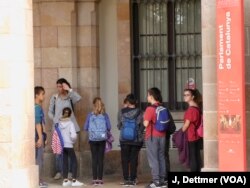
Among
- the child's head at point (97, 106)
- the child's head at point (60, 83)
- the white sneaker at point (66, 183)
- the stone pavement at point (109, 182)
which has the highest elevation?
the child's head at point (60, 83)

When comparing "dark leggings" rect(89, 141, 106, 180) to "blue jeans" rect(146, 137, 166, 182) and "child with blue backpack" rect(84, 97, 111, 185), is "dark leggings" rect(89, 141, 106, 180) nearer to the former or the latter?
"child with blue backpack" rect(84, 97, 111, 185)

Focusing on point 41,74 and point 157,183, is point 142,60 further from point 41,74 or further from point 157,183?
point 157,183

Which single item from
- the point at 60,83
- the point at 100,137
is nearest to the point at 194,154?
the point at 100,137

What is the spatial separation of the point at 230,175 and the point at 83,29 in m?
7.91

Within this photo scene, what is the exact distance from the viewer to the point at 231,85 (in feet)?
39.5

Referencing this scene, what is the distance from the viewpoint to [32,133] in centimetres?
1347

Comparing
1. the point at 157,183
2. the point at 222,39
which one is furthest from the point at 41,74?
the point at 222,39

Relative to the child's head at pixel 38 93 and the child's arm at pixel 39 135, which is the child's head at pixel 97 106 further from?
the child's arm at pixel 39 135

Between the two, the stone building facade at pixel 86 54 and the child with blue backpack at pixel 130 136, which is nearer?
Answer: the child with blue backpack at pixel 130 136

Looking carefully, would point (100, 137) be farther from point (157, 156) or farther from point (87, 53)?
point (87, 53)

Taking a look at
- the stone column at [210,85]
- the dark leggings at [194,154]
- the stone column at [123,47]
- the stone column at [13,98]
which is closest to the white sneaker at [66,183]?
the stone column at [123,47]

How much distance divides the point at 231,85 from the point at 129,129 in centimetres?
387

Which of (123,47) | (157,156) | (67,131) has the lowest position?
(157,156)

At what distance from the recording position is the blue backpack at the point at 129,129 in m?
15.6
